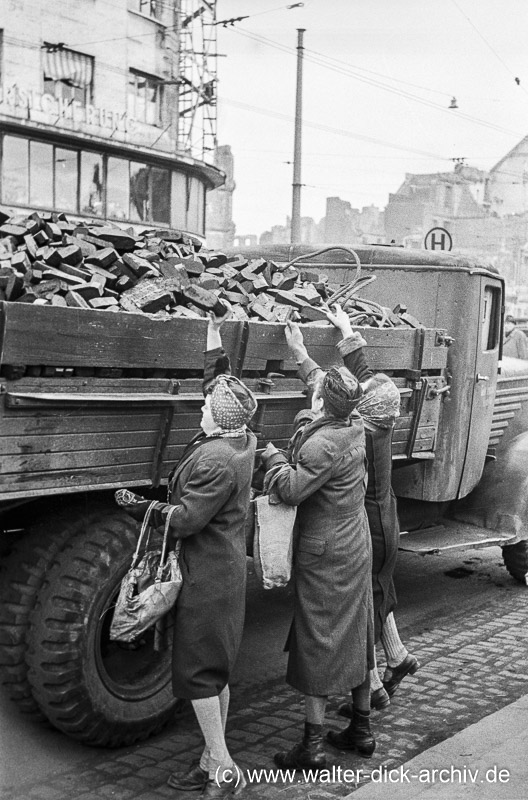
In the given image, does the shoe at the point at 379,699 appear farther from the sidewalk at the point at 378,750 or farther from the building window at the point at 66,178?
the building window at the point at 66,178

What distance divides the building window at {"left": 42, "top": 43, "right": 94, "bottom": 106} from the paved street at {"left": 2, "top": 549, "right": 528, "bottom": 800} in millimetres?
22742

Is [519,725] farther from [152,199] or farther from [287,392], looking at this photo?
[152,199]

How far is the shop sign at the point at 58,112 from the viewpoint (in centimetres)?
2508

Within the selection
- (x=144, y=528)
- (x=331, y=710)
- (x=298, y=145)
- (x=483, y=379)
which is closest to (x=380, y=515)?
(x=331, y=710)

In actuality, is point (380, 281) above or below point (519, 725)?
above

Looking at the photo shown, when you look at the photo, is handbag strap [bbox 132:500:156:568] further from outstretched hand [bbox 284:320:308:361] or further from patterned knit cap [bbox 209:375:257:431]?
outstretched hand [bbox 284:320:308:361]

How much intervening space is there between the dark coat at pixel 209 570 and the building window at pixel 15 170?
73.9 ft

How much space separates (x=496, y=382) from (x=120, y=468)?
4.26 m

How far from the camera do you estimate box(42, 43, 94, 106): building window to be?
26750 millimetres

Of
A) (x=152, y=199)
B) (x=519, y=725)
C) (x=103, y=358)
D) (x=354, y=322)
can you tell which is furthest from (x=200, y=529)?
(x=152, y=199)

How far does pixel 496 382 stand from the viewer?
764 cm

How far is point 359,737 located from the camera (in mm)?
4406

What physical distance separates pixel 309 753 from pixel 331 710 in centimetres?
86

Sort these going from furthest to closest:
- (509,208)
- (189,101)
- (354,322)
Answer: (509,208) < (189,101) < (354,322)
